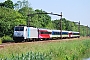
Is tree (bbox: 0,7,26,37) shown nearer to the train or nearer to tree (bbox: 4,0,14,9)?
the train

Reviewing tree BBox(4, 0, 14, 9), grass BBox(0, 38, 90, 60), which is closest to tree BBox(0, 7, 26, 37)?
tree BBox(4, 0, 14, 9)

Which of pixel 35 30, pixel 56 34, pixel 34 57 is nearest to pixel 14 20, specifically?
pixel 56 34

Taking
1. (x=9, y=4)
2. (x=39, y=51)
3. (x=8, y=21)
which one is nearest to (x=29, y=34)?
(x=8, y=21)

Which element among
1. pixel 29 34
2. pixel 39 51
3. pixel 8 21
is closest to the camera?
pixel 39 51

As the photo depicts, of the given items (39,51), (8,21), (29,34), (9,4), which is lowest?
(29,34)

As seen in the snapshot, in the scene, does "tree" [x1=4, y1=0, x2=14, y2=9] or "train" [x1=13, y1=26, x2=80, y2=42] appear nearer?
"train" [x1=13, y1=26, x2=80, y2=42]

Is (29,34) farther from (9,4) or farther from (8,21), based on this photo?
(9,4)

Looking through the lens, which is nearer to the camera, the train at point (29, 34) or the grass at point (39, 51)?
the grass at point (39, 51)

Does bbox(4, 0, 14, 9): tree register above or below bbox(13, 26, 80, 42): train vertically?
above

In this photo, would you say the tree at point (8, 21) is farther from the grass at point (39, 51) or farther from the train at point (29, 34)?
the grass at point (39, 51)

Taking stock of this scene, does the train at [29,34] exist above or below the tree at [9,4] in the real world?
below

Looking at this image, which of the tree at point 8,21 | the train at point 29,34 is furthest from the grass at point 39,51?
the tree at point 8,21

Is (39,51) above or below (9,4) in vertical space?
below

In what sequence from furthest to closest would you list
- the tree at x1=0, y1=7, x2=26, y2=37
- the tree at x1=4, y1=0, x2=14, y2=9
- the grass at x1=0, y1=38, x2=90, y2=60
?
the tree at x1=4, y1=0, x2=14, y2=9, the tree at x1=0, y1=7, x2=26, y2=37, the grass at x1=0, y1=38, x2=90, y2=60
